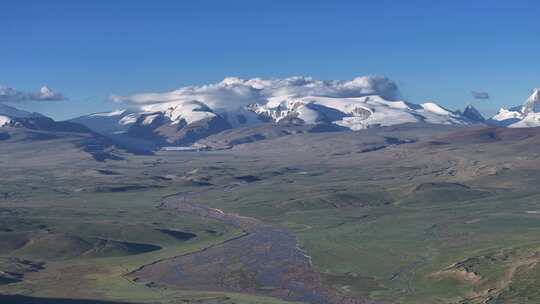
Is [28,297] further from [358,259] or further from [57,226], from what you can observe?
[57,226]

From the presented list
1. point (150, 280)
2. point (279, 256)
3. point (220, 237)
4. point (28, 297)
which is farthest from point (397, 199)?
point (28, 297)

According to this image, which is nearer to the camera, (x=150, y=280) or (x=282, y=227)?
(x=150, y=280)

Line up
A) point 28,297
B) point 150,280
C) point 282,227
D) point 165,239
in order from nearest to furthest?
point 28,297
point 150,280
point 165,239
point 282,227

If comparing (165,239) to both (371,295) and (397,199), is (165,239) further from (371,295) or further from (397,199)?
(397,199)

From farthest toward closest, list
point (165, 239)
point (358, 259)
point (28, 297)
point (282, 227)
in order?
point (282, 227) → point (165, 239) → point (358, 259) → point (28, 297)

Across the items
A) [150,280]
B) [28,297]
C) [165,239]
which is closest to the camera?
[28,297]

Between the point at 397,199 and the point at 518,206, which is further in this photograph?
the point at 397,199

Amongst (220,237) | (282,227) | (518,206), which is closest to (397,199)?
(518,206)

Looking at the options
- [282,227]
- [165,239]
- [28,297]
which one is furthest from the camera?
[282,227]
